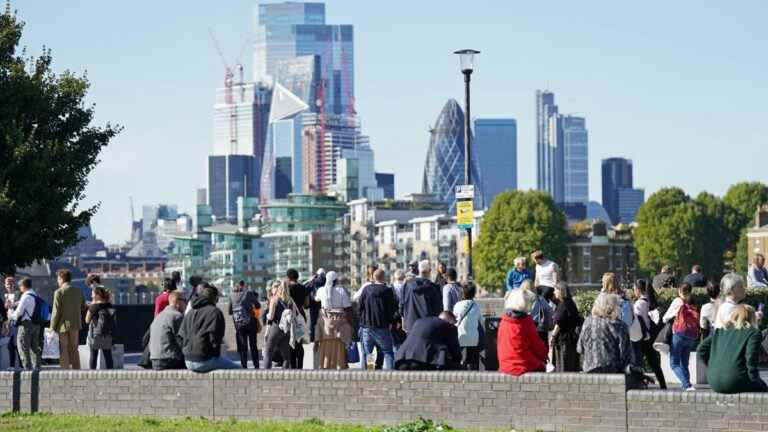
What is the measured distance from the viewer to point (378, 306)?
92.3 ft

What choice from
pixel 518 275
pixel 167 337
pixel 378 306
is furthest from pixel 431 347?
pixel 518 275

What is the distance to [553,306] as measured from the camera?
27.6 meters

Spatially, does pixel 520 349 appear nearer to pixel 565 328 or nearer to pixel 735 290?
pixel 735 290

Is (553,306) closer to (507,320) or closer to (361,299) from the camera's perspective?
(361,299)

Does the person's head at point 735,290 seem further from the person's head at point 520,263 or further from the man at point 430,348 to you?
the person's head at point 520,263

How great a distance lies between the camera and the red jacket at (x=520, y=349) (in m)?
22.0

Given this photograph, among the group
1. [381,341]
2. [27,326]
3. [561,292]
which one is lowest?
[381,341]

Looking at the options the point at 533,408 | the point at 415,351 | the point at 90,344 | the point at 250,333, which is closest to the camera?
the point at 533,408

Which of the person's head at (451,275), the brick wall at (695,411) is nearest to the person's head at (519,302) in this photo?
the brick wall at (695,411)

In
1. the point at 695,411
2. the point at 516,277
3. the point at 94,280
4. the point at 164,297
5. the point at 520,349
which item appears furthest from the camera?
the point at 94,280

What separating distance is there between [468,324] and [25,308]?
731 cm

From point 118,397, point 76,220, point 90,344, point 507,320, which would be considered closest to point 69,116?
point 76,220

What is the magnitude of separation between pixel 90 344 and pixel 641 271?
126187 mm

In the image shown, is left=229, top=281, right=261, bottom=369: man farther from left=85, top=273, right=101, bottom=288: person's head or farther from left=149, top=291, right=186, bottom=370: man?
left=149, top=291, right=186, bottom=370: man
